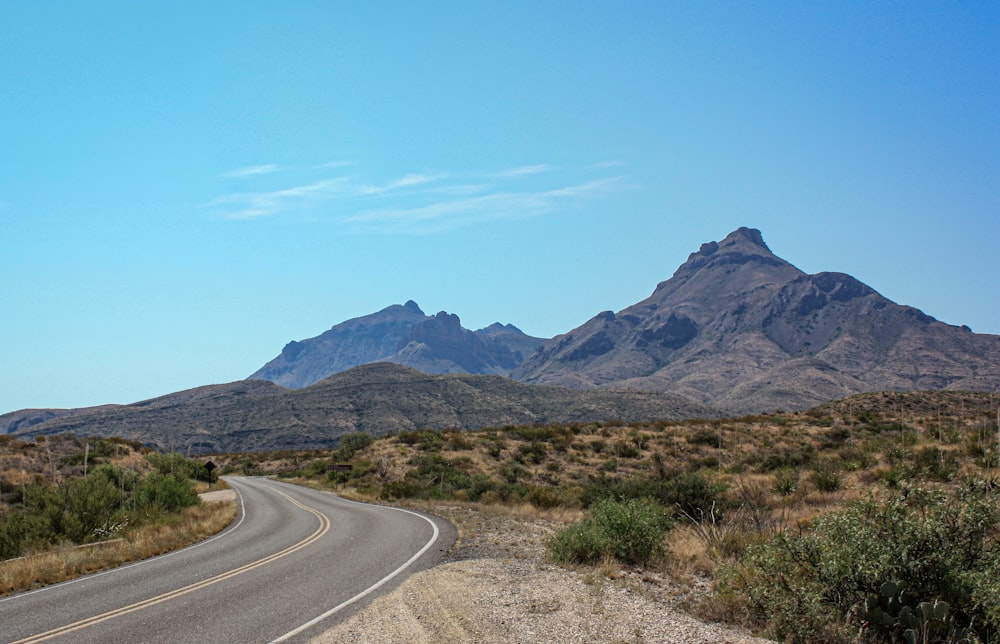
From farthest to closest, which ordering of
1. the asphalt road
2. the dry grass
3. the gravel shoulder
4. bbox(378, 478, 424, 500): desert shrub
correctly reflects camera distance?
bbox(378, 478, 424, 500): desert shrub < the dry grass < the asphalt road < the gravel shoulder

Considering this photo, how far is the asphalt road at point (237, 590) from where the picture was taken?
29.4 ft

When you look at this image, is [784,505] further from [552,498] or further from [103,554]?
[103,554]

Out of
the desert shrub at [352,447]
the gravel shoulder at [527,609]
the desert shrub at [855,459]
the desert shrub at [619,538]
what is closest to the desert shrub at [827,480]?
the desert shrub at [855,459]

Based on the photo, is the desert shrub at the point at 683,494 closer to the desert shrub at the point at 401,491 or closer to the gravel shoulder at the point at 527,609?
the gravel shoulder at the point at 527,609

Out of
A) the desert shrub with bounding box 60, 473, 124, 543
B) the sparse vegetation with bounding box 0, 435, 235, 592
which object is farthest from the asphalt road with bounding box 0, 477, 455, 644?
the desert shrub with bounding box 60, 473, 124, 543

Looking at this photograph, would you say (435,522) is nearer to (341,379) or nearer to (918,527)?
(918,527)

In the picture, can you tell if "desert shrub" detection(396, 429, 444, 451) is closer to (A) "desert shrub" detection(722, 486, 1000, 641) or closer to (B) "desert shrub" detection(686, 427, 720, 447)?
(B) "desert shrub" detection(686, 427, 720, 447)

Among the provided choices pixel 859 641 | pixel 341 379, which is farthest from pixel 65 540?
pixel 341 379

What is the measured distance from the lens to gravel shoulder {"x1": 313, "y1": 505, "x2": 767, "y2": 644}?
7.98 meters

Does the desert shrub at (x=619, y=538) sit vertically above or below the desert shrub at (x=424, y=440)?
above

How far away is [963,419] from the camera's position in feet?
123

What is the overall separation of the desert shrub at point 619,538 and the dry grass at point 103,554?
10.0 m

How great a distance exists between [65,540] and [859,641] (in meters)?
19.6

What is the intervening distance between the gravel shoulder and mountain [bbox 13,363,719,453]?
83.4 m
